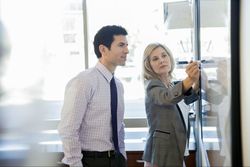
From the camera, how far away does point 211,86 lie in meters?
1.28

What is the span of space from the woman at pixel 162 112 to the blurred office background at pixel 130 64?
0.35 feet

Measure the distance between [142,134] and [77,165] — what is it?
48.2 inches

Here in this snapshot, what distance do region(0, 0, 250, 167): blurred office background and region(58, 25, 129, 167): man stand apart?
5.7 inches

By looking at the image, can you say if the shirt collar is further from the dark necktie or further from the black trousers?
the black trousers

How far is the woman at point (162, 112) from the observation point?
5.40 ft

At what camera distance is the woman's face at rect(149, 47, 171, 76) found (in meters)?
1.74

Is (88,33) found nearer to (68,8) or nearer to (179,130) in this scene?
(68,8)

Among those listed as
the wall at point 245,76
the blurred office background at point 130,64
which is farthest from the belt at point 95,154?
the wall at point 245,76

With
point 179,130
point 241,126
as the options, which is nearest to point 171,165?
point 179,130

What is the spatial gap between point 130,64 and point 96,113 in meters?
1.26

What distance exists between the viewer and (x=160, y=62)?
1.74m

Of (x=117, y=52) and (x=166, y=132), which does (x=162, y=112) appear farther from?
(x=117, y=52)

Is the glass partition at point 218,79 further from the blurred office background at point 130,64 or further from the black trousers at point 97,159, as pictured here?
the black trousers at point 97,159

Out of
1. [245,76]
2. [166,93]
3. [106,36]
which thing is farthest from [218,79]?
[106,36]
